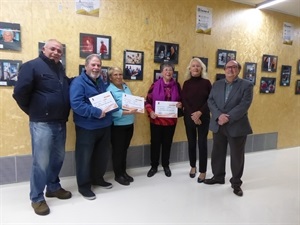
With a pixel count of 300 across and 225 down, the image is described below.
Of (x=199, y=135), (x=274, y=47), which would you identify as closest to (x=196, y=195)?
(x=199, y=135)

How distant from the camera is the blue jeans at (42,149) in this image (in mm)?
2234

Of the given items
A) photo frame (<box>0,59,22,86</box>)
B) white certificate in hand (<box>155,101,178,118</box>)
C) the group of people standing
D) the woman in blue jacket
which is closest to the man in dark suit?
the group of people standing

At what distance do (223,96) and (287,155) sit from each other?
2441 mm

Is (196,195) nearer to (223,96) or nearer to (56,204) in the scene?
(223,96)

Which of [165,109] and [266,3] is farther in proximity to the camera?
[266,3]

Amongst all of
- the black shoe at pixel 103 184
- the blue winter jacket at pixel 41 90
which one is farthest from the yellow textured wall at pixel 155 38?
the blue winter jacket at pixel 41 90

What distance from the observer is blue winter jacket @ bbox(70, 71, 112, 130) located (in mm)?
2348

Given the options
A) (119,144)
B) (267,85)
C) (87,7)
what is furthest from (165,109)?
(267,85)

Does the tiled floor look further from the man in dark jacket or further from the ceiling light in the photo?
the ceiling light

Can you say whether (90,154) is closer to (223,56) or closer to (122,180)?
(122,180)

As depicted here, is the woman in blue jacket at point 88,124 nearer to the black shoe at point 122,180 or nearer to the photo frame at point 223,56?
the black shoe at point 122,180

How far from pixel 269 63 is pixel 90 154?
3.50 metres

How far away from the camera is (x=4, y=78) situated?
2674mm

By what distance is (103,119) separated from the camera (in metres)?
2.56
